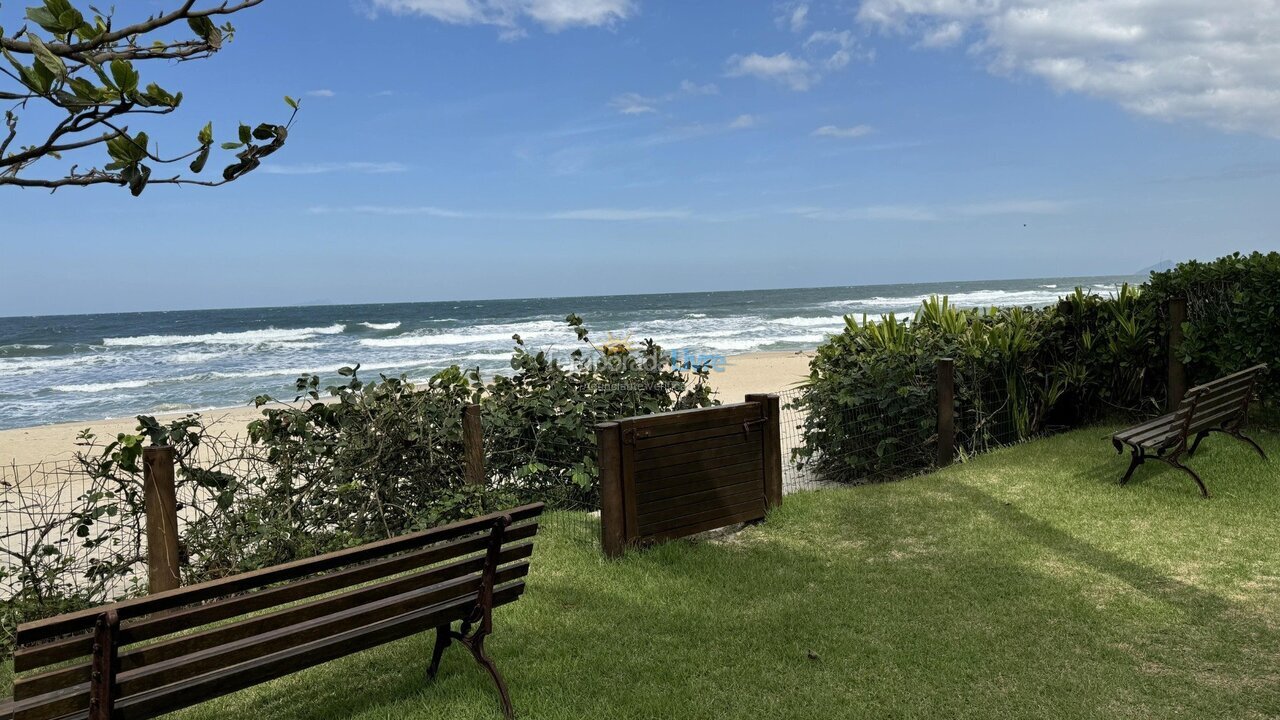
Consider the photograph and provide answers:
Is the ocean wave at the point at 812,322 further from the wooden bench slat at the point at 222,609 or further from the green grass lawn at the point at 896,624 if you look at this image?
the wooden bench slat at the point at 222,609

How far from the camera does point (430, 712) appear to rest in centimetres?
334

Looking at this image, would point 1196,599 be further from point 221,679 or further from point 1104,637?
point 221,679

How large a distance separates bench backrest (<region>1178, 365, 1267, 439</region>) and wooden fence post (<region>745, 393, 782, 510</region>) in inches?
115

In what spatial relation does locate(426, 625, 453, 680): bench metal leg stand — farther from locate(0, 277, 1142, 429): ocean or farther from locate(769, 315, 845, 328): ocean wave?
locate(769, 315, 845, 328): ocean wave

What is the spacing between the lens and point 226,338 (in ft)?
138

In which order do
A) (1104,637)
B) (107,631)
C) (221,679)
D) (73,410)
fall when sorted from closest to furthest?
1. (107,631)
2. (221,679)
3. (1104,637)
4. (73,410)

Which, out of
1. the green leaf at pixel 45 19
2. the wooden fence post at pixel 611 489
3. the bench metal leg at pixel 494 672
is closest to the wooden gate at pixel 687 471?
the wooden fence post at pixel 611 489

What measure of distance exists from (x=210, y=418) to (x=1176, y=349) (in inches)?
610

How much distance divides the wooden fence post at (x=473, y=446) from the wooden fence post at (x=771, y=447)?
1990 millimetres

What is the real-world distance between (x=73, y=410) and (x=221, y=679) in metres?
21.2

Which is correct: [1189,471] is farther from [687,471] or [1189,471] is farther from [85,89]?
[85,89]

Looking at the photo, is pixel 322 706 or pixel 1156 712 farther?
pixel 322 706

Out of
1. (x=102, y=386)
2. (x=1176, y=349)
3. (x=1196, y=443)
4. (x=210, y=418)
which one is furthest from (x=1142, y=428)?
(x=102, y=386)

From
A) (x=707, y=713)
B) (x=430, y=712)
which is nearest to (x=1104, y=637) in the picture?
(x=707, y=713)
